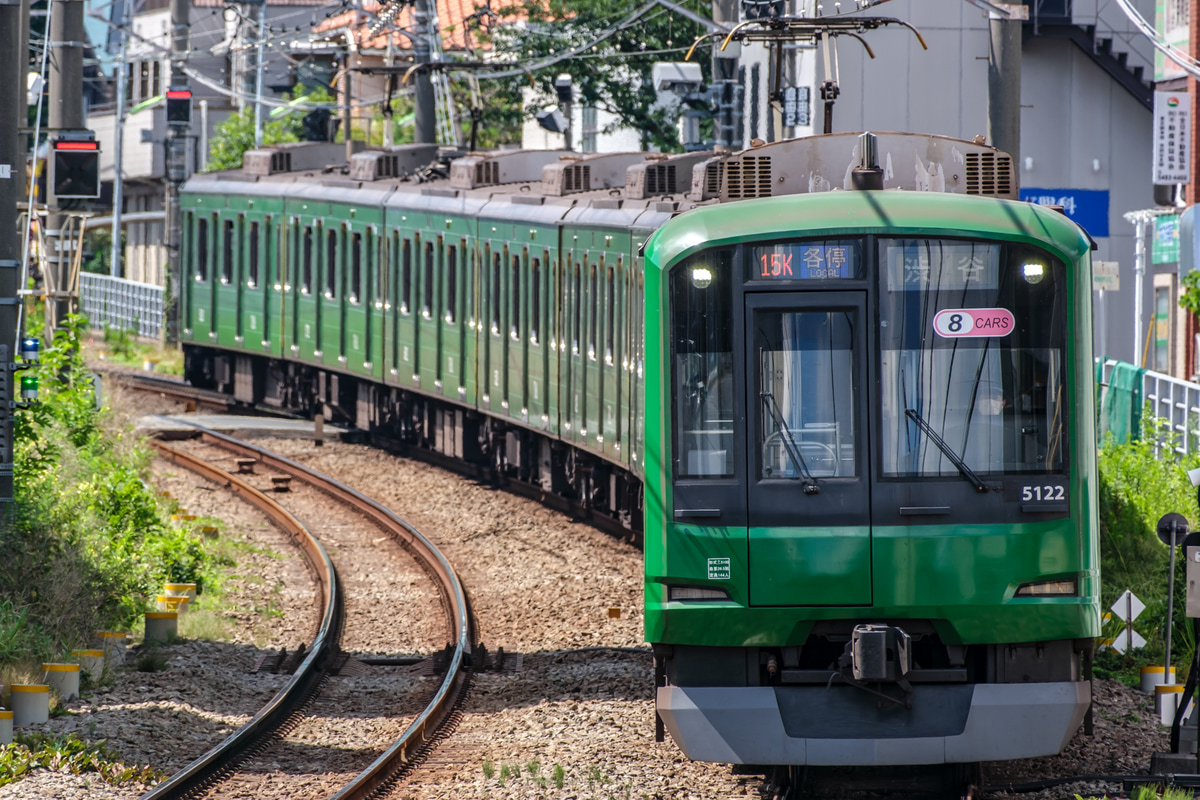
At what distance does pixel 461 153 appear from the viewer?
2312cm

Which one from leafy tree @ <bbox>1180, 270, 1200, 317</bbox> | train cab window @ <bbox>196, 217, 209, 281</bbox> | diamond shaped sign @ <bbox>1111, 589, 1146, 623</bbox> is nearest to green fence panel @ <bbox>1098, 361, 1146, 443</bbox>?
leafy tree @ <bbox>1180, 270, 1200, 317</bbox>

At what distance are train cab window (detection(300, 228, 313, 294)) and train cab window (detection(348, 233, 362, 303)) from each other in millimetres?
1233

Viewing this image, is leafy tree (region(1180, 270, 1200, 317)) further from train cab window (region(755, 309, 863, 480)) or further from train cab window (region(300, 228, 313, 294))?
train cab window (region(755, 309, 863, 480))

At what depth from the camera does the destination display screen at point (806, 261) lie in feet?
26.6

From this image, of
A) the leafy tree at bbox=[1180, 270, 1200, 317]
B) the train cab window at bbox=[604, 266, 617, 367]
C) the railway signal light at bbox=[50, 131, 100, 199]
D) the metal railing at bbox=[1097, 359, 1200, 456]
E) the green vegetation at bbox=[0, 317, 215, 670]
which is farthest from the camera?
the leafy tree at bbox=[1180, 270, 1200, 317]

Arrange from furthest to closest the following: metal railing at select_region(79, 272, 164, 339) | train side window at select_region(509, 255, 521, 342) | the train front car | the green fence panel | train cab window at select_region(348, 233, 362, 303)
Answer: metal railing at select_region(79, 272, 164, 339) → train cab window at select_region(348, 233, 362, 303) → train side window at select_region(509, 255, 521, 342) → the green fence panel → the train front car

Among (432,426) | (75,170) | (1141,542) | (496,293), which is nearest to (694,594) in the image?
(1141,542)

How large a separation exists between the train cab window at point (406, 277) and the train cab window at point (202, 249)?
20.5ft

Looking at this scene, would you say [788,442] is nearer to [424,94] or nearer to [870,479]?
[870,479]

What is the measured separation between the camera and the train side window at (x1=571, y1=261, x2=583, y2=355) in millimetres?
16281

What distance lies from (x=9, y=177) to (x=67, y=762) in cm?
447

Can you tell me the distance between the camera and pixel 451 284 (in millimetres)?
20297

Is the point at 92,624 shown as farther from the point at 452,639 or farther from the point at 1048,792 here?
the point at 1048,792

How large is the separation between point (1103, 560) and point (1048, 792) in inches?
172
